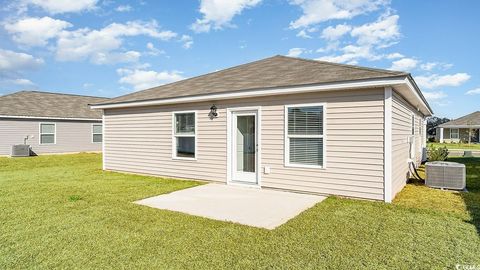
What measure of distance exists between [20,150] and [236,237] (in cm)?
1910

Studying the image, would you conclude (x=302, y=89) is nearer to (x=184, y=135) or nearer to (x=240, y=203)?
(x=240, y=203)

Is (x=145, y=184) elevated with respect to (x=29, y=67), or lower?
lower

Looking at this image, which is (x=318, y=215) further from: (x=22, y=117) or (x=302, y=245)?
(x=22, y=117)

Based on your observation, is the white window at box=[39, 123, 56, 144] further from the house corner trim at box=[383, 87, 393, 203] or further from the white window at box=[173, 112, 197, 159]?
A: the house corner trim at box=[383, 87, 393, 203]

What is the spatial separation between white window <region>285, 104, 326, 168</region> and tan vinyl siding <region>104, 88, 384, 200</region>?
5.3 inches

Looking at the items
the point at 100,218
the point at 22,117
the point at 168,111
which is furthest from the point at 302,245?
the point at 22,117

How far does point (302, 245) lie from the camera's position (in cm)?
366

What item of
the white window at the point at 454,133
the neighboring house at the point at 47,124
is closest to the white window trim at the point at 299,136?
the neighboring house at the point at 47,124

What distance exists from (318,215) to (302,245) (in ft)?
4.70

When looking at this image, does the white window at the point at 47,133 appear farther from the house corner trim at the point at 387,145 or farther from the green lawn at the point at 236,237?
the house corner trim at the point at 387,145

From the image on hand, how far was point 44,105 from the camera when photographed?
20703mm

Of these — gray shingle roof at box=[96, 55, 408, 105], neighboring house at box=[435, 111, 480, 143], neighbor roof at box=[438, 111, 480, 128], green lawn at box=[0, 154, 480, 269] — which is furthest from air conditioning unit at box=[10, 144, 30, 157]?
neighbor roof at box=[438, 111, 480, 128]

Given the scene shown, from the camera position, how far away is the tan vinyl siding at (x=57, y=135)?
1798 centimetres

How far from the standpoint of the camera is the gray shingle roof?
6.45 meters
